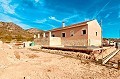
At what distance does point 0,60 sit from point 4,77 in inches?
162

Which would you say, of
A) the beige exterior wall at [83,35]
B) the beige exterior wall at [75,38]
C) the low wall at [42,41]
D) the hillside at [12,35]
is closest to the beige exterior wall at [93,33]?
the beige exterior wall at [83,35]

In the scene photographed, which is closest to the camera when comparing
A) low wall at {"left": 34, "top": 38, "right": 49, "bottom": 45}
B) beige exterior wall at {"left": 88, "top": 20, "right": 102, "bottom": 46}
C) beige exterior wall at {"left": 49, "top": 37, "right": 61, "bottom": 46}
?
beige exterior wall at {"left": 88, "top": 20, "right": 102, "bottom": 46}

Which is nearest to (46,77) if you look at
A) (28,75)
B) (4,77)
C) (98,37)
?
(28,75)

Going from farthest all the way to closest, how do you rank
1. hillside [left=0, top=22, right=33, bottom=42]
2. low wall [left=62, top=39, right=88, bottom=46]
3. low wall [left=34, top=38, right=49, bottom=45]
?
hillside [left=0, top=22, right=33, bottom=42] < low wall [left=34, top=38, right=49, bottom=45] < low wall [left=62, top=39, right=88, bottom=46]

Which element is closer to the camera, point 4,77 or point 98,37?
point 4,77

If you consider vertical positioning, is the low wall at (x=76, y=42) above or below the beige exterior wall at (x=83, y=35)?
below

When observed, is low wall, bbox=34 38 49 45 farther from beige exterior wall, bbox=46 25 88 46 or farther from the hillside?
the hillside

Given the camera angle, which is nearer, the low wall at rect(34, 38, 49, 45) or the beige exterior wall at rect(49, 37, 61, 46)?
the beige exterior wall at rect(49, 37, 61, 46)

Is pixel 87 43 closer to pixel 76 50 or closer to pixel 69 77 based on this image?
pixel 76 50

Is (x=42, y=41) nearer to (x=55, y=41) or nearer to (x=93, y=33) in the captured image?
(x=55, y=41)

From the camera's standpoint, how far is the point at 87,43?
23.8 metres

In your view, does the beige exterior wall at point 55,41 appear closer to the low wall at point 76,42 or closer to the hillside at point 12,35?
the low wall at point 76,42

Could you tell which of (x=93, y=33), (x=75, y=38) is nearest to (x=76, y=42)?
(x=75, y=38)

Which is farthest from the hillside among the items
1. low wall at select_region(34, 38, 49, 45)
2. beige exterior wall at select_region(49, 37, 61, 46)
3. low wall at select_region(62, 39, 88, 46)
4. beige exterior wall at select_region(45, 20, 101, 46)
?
beige exterior wall at select_region(45, 20, 101, 46)
